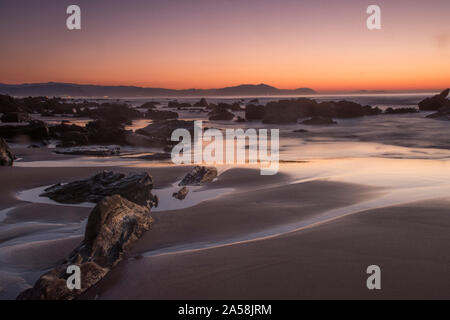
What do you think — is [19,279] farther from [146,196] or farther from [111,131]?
[111,131]

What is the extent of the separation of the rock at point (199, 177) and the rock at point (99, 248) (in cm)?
213

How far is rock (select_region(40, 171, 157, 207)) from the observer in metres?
4.27

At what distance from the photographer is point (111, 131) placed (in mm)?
12492

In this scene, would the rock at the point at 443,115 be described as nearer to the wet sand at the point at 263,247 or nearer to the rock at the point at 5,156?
the wet sand at the point at 263,247

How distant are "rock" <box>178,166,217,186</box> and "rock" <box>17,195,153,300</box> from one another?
2.13 m

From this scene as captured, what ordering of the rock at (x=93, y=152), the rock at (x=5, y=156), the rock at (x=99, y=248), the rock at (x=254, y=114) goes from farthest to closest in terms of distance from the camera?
1. the rock at (x=254, y=114)
2. the rock at (x=93, y=152)
3. the rock at (x=5, y=156)
4. the rock at (x=99, y=248)

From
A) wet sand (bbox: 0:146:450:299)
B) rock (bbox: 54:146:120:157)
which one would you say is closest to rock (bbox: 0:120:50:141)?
rock (bbox: 54:146:120:157)

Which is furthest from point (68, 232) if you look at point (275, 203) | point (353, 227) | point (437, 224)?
point (437, 224)

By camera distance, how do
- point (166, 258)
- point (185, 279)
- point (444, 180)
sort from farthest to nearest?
point (444, 180), point (166, 258), point (185, 279)

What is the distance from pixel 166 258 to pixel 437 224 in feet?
8.27

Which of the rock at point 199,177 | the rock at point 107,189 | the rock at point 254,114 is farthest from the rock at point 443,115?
the rock at point 107,189

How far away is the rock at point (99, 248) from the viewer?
2068 millimetres

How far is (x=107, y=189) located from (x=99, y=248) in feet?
6.58

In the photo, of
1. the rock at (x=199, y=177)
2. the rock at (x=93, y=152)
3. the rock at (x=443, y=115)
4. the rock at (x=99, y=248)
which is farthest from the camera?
the rock at (x=443, y=115)
